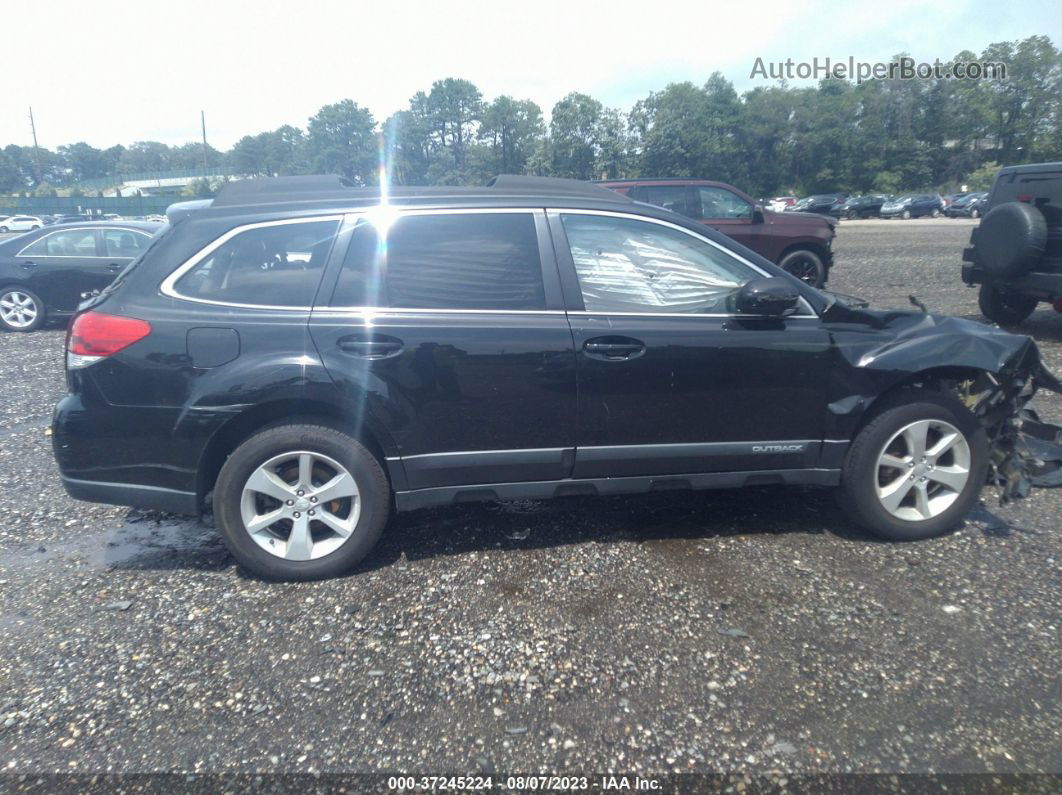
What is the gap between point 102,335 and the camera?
3.46m

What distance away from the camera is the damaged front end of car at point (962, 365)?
3848 mm

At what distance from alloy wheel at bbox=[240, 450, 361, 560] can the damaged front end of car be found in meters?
2.45

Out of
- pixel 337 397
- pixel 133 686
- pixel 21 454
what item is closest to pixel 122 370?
pixel 337 397

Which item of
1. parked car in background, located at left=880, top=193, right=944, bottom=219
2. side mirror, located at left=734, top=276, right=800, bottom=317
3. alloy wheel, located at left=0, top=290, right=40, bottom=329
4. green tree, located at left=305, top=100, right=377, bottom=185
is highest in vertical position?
green tree, located at left=305, top=100, right=377, bottom=185

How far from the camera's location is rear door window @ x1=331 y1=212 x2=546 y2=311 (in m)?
3.62

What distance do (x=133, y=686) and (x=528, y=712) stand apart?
1.50m

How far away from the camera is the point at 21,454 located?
5.57 meters

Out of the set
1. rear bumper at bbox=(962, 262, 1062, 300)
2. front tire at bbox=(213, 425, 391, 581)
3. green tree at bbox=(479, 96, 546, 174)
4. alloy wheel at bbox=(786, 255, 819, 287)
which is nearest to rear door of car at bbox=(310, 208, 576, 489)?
front tire at bbox=(213, 425, 391, 581)

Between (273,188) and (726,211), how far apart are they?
29.9 ft

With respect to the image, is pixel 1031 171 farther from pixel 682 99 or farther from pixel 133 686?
pixel 682 99

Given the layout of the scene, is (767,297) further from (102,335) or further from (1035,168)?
(1035,168)

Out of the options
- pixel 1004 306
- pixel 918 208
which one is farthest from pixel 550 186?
pixel 918 208

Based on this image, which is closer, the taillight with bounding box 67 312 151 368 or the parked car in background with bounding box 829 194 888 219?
the taillight with bounding box 67 312 151 368

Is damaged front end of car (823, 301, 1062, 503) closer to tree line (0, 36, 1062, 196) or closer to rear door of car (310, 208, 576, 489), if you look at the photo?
rear door of car (310, 208, 576, 489)
